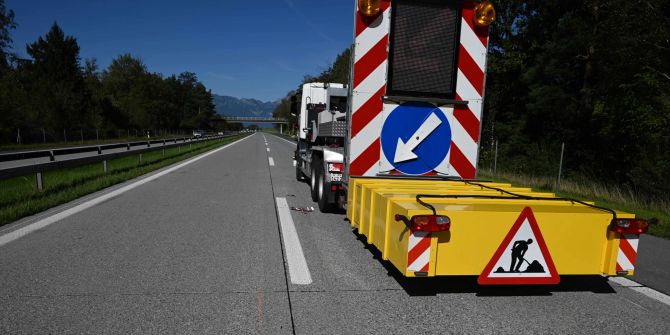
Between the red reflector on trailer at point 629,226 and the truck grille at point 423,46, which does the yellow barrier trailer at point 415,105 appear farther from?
the red reflector on trailer at point 629,226

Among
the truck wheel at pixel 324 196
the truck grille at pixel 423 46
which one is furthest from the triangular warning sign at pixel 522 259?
the truck wheel at pixel 324 196

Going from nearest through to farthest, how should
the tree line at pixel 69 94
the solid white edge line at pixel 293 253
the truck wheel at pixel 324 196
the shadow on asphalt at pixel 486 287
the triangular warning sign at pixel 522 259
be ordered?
the triangular warning sign at pixel 522 259 → the shadow on asphalt at pixel 486 287 → the solid white edge line at pixel 293 253 → the truck wheel at pixel 324 196 → the tree line at pixel 69 94

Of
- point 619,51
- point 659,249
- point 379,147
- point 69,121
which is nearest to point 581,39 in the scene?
point 619,51

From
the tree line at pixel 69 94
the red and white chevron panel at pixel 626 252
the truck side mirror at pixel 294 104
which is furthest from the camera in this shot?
the tree line at pixel 69 94

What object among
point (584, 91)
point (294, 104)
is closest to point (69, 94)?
point (294, 104)

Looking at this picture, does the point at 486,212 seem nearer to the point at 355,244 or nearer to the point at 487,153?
the point at 355,244

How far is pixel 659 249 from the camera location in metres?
4.93

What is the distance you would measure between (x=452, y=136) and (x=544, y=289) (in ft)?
7.01

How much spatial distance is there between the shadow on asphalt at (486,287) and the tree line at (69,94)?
3743 centimetres

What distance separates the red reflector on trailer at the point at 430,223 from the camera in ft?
9.67

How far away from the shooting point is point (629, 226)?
328cm

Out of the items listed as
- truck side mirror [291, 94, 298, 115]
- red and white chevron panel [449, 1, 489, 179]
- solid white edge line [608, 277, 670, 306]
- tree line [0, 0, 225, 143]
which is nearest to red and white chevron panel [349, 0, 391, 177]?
red and white chevron panel [449, 1, 489, 179]

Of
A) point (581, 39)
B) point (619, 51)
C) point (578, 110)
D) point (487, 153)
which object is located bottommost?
point (487, 153)

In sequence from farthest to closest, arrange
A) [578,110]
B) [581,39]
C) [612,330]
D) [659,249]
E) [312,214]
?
[578,110]
[581,39]
[312,214]
[659,249]
[612,330]
